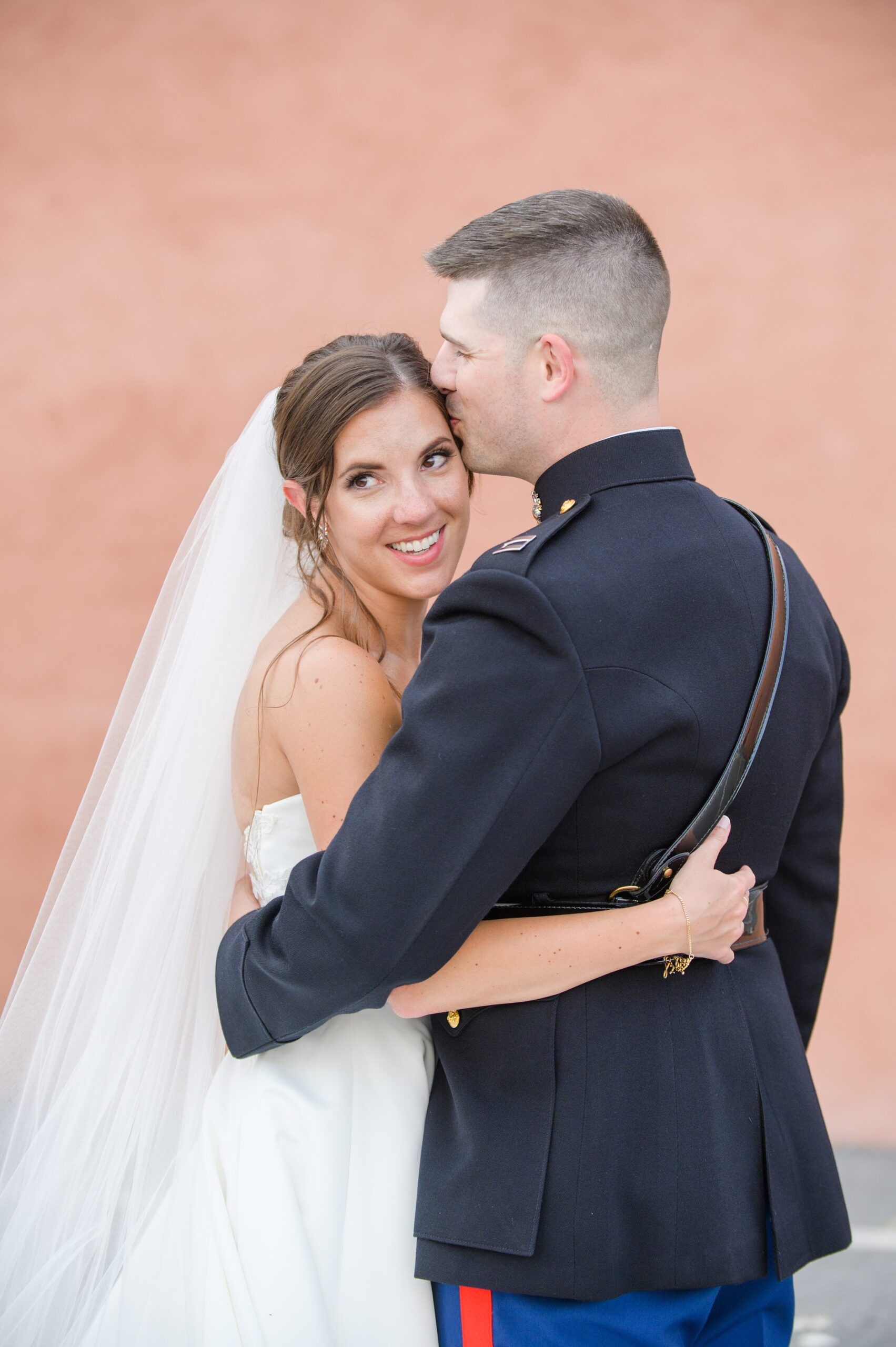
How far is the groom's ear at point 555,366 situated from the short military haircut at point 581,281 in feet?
0.05

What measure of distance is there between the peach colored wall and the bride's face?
1.83m

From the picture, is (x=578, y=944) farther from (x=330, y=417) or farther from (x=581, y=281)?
(x=330, y=417)

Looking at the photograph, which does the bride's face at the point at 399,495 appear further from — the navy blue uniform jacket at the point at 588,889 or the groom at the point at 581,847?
the navy blue uniform jacket at the point at 588,889

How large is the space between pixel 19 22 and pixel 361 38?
1.14 metres

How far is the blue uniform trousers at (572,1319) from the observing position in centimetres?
139

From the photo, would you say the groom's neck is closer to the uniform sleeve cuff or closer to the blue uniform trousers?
the uniform sleeve cuff

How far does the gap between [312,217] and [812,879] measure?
9.40 feet

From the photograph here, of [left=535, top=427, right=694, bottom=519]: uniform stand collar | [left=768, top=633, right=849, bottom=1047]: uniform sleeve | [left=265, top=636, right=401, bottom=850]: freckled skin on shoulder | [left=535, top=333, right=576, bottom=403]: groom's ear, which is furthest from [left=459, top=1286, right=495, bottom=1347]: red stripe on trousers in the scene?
[left=535, top=333, right=576, bottom=403]: groom's ear

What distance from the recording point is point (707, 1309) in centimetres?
146

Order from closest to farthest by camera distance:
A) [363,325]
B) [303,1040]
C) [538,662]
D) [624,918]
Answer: [538,662] < [624,918] < [303,1040] < [363,325]

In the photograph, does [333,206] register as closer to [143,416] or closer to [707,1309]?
[143,416]

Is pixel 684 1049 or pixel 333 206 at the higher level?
pixel 333 206

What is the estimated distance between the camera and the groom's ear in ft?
5.12

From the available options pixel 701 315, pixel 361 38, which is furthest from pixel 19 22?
pixel 701 315
